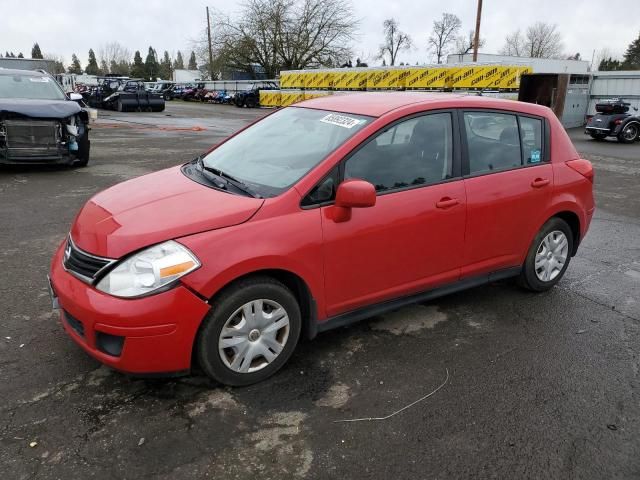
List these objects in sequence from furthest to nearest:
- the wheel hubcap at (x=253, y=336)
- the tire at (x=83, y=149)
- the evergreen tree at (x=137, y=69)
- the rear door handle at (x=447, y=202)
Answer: the evergreen tree at (x=137, y=69) < the tire at (x=83, y=149) < the rear door handle at (x=447, y=202) < the wheel hubcap at (x=253, y=336)

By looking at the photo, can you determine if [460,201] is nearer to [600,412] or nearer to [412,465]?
[600,412]

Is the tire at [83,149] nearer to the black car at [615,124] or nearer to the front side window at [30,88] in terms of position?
the front side window at [30,88]

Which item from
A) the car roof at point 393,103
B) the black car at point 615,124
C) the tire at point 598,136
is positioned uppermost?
the car roof at point 393,103

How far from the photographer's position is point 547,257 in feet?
14.6

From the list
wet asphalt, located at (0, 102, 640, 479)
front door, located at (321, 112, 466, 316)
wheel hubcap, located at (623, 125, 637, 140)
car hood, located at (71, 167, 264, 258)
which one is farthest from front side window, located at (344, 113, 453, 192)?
wheel hubcap, located at (623, 125, 637, 140)

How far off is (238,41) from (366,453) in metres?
49.4

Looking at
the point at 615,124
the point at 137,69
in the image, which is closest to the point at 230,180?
the point at 615,124

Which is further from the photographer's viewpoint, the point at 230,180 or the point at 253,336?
the point at 230,180

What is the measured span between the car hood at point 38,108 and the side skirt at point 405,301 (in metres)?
7.93

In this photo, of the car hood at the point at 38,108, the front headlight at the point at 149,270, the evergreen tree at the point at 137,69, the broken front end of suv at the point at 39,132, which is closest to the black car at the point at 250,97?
the broken front end of suv at the point at 39,132

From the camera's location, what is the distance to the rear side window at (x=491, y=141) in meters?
3.83

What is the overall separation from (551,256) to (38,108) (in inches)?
337

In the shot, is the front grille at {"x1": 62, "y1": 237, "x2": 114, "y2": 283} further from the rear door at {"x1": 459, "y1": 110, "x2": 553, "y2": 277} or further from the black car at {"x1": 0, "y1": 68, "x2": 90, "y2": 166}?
the black car at {"x1": 0, "y1": 68, "x2": 90, "y2": 166}

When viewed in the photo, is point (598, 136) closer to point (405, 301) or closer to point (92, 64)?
point (405, 301)
